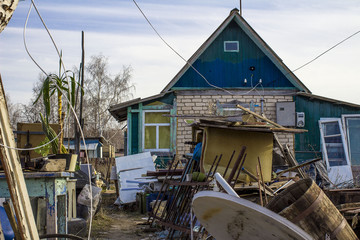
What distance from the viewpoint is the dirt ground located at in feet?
27.2

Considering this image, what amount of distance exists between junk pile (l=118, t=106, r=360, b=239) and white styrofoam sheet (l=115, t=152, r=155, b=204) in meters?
0.06

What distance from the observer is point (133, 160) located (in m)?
13.5

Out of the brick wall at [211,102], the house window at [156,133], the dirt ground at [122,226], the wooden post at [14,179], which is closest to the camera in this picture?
the wooden post at [14,179]

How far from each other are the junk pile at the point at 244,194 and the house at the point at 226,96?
9.87 feet

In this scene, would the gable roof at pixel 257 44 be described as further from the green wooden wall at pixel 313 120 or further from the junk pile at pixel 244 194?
the junk pile at pixel 244 194

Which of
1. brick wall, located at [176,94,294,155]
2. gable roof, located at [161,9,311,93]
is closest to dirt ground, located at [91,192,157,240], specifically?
brick wall, located at [176,94,294,155]

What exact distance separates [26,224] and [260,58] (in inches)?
561

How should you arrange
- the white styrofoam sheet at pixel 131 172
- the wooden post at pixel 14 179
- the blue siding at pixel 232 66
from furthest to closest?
the blue siding at pixel 232 66 → the white styrofoam sheet at pixel 131 172 → the wooden post at pixel 14 179

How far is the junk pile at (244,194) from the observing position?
2.93 metres

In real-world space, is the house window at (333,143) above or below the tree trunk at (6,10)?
below

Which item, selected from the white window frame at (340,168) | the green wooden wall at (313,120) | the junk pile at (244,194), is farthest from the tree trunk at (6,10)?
the green wooden wall at (313,120)

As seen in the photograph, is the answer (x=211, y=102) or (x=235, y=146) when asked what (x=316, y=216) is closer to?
(x=235, y=146)

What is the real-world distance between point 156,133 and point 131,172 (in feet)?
10.4

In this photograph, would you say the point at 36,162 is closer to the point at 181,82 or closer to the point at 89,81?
the point at 181,82
